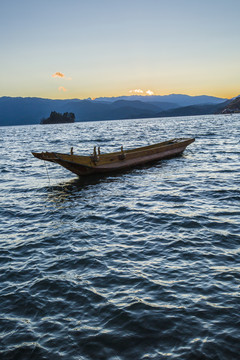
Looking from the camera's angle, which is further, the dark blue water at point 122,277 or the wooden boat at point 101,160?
the wooden boat at point 101,160

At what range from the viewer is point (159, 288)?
6.09 m

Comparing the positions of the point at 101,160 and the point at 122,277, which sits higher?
the point at 101,160

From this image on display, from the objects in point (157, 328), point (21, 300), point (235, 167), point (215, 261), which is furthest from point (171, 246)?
point (235, 167)

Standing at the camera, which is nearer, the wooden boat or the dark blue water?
the dark blue water

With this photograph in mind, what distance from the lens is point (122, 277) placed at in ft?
21.6

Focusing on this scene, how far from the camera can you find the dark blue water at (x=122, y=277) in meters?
4.71

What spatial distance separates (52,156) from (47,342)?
11808mm

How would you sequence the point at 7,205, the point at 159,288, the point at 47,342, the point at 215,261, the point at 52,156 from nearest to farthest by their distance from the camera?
1. the point at 47,342
2. the point at 159,288
3. the point at 215,261
4. the point at 7,205
5. the point at 52,156

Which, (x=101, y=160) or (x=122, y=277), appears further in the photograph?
(x=101, y=160)

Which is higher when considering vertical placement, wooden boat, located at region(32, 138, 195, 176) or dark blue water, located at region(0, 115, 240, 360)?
wooden boat, located at region(32, 138, 195, 176)

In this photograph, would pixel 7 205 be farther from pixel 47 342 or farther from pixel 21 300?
pixel 47 342

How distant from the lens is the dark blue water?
185 inches

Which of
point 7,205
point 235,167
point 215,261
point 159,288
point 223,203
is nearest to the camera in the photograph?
point 159,288

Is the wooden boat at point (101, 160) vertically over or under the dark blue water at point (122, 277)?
over
